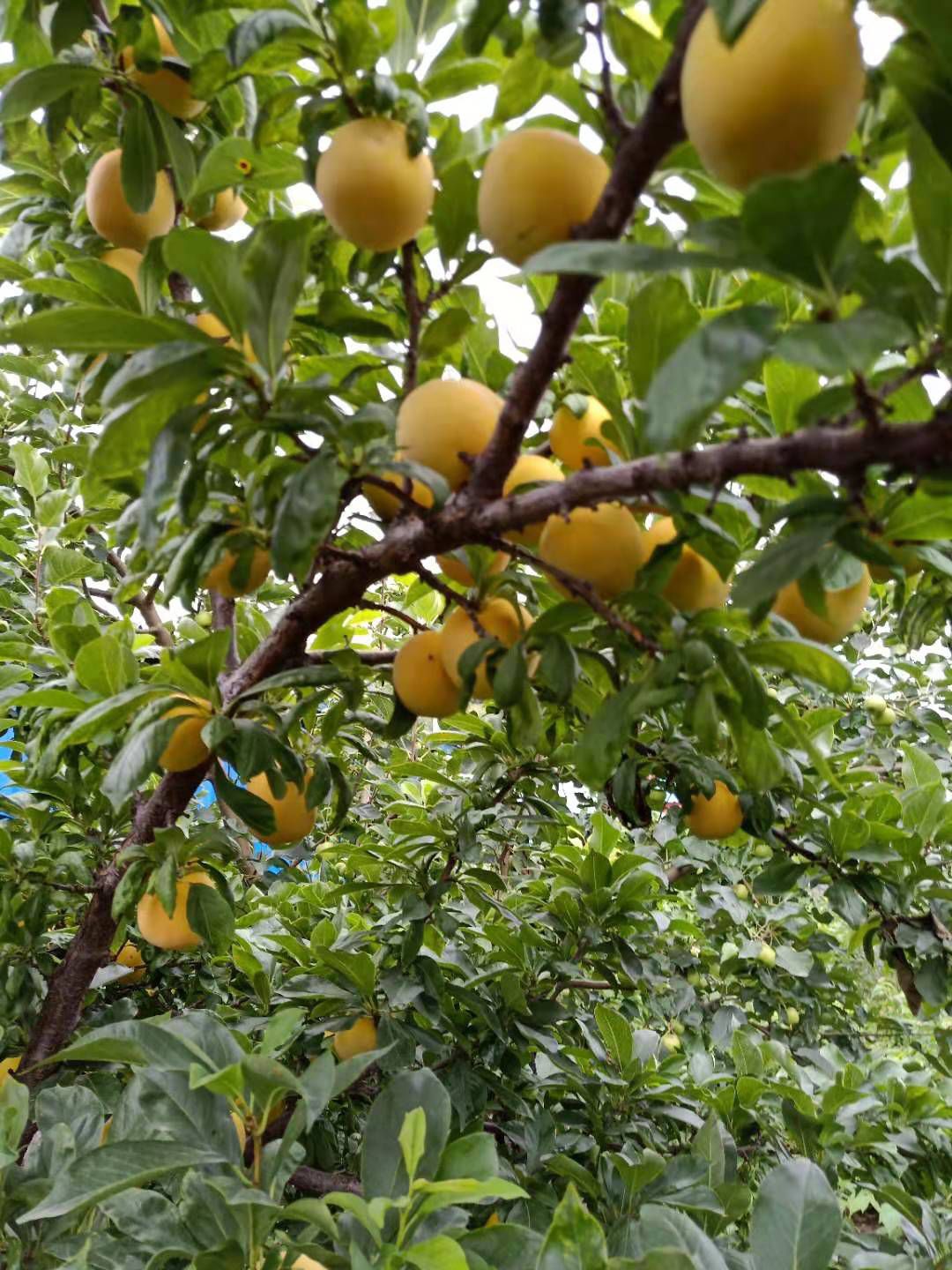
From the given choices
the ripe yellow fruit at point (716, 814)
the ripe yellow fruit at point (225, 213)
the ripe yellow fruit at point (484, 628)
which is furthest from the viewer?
the ripe yellow fruit at point (716, 814)

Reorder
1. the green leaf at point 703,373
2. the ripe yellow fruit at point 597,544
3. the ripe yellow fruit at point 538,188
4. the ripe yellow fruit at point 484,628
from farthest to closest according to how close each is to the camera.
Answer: the ripe yellow fruit at point 484,628 → the ripe yellow fruit at point 597,544 → the ripe yellow fruit at point 538,188 → the green leaf at point 703,373

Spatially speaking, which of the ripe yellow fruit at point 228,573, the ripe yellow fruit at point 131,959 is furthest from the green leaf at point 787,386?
the ripe yellow fruit at point 131,959

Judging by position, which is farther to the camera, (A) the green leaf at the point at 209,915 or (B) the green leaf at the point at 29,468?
(B) the green leaf at the point at 29,468

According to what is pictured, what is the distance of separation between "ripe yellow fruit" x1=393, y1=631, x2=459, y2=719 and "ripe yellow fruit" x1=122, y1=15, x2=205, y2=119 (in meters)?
0.50

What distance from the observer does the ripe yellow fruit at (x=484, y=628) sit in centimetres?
77

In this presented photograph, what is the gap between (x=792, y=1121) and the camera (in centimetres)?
114

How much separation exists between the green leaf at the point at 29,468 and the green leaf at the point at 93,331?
3.40 feet

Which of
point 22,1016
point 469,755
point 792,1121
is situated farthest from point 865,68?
point 22,1016

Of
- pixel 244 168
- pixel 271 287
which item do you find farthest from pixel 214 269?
pixel 244 168

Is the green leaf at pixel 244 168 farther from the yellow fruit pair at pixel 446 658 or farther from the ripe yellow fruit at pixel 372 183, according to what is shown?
the yellow fruit pair at pixel 446 658

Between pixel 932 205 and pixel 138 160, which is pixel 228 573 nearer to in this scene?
pixel 138 160

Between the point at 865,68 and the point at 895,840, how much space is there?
3.04 feet

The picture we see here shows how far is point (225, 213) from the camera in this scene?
3.05 ft

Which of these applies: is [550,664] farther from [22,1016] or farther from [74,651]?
[22,1016]
